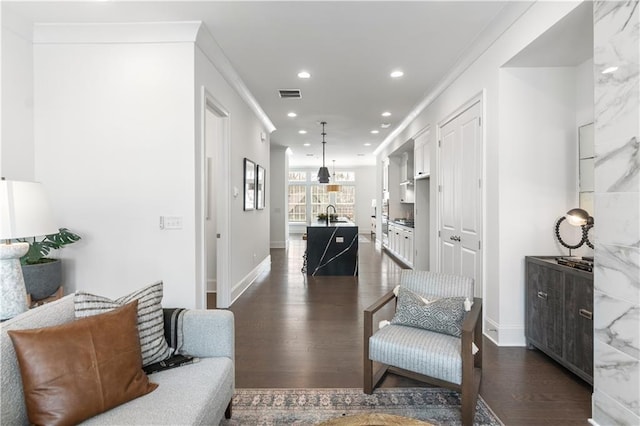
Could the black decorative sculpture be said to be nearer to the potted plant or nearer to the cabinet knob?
the cabinet knob

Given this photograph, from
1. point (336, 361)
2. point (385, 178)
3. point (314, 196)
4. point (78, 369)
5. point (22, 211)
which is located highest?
point (385, 178)

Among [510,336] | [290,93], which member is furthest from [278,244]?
[510,336]

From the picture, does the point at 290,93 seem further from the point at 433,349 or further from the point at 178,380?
the point at 178,380

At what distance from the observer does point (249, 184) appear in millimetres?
5375

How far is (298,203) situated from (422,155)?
8.84 m

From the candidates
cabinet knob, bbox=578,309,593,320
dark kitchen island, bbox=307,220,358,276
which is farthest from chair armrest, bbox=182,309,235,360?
dark kitchen island, bbox=307,220,358,276

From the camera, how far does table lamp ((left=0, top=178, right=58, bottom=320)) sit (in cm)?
167

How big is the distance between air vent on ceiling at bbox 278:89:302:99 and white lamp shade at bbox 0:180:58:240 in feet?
11.3

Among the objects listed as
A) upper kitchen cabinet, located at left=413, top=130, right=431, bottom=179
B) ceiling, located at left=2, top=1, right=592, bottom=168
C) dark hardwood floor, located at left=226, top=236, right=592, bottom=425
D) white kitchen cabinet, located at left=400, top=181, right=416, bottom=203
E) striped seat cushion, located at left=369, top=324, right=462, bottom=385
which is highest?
ceiling, located at left=2, top=1, right=592, bottom=168

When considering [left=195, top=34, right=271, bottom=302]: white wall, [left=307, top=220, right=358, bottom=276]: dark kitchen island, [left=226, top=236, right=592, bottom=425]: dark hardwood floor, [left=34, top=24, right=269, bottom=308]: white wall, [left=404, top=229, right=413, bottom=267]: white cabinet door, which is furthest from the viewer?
[left=404, top=229, right=413, bottom=267]: white cabinet door

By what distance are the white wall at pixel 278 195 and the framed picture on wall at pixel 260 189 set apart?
3.13 meters

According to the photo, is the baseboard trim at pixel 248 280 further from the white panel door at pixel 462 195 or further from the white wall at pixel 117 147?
the white panel door at pixel 462 195

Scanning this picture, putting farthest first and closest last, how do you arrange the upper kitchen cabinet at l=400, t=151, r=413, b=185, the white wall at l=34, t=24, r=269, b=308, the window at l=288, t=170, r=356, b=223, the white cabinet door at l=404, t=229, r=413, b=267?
the window at l=288, t=170, r=356, b=223 → the upper kitchen cabinet at l=400, t=151, r=413, b=185 → the white cabinet door at l=404, t=229, r=413, b=267 → the white wall at l=34, t=24, r=269, b=308

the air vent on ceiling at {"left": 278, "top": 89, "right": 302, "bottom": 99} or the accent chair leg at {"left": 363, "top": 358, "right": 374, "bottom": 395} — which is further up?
the air vent on ceiling at {"left": 278, "top": 89, "right": 302, "bottom": 99}
